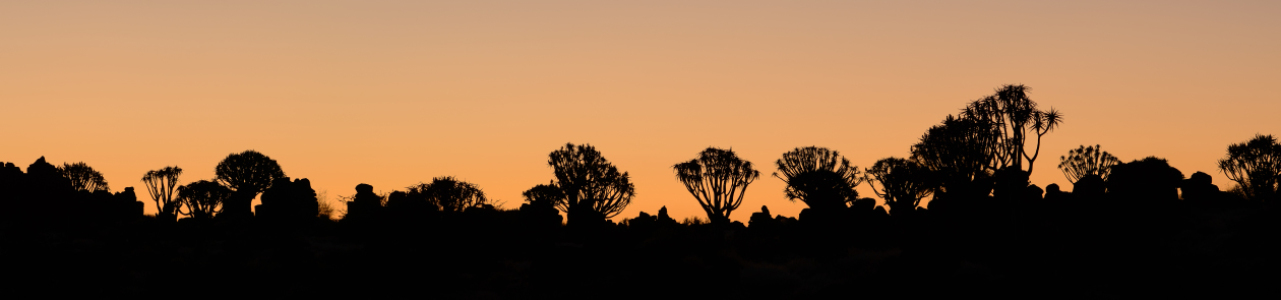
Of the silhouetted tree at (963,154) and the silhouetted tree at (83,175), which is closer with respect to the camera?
the silhouetted tree at (963,154)

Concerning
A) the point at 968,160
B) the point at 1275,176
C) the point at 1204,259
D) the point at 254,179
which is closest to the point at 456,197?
the point at 254,179

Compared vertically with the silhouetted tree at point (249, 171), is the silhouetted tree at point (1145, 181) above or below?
below

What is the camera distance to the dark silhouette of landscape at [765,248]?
94.8ft

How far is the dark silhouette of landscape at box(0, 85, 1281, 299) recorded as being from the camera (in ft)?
94.8

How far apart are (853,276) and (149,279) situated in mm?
22874

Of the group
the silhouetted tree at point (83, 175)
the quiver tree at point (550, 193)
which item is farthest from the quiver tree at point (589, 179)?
the silhouetted tree at point (83, 175)

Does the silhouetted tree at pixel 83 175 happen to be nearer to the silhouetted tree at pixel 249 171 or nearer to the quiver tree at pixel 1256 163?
the silhouetted tree at pixel 249 171

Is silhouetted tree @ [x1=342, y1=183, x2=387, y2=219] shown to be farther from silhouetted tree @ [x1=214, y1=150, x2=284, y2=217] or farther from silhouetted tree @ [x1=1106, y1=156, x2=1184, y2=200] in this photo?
silhouetted tree @ [x1=1106, y1=156, x2=1184, y2=200]

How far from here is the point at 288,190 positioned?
172 ft

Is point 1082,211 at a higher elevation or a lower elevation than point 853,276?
higher

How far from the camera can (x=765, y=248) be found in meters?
37.9

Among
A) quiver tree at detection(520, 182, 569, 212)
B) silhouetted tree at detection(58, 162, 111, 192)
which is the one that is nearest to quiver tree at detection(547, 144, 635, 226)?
quiver tree at detection(520, 182, 569, 212)

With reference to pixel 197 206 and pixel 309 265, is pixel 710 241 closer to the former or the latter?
pixel 309 265

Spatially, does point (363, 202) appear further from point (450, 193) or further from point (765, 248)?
point (765, 248)
